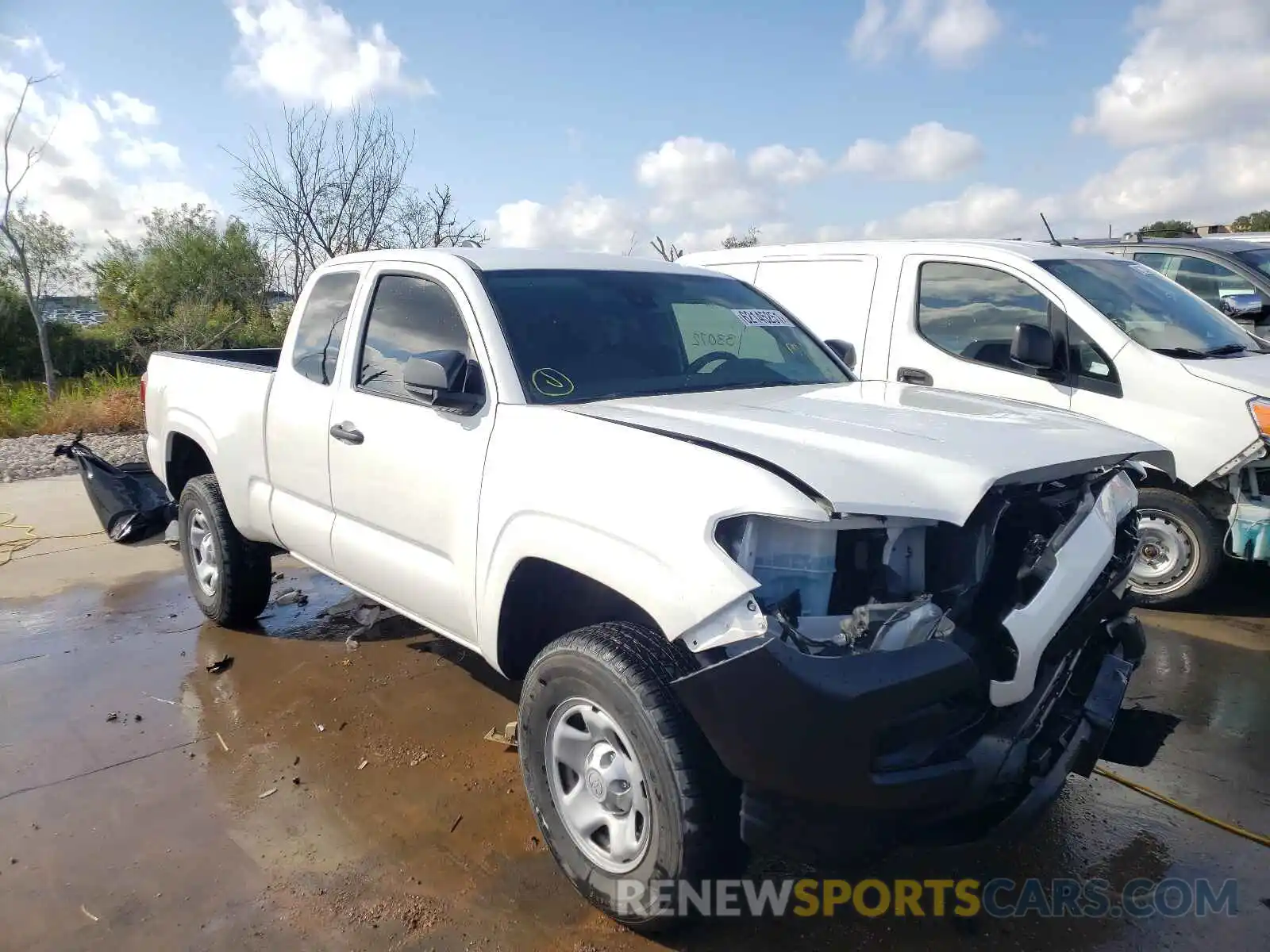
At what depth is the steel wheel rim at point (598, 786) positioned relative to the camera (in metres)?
2.50

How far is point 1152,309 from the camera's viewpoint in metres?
5.40

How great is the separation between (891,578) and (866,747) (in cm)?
47

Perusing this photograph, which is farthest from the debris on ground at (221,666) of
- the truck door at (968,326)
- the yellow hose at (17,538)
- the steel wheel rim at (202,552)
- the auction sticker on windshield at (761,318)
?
the truck door at (968,326)

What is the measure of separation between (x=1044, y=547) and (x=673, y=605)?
1.12 meters

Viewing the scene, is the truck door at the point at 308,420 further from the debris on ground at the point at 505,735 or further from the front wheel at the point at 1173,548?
the front wheel at the point at 1173,548

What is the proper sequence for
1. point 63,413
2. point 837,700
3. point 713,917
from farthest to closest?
1. point 63,413
2. point 713,917
3. point 837,700

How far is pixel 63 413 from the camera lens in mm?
12789

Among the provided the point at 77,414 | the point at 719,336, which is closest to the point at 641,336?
the point at 719,336

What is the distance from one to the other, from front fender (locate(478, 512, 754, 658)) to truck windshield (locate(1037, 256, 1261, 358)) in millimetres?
3894

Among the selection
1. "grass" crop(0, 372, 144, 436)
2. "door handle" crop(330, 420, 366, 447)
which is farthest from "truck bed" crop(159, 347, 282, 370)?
"grass" crop(0, 372, 144, 436)

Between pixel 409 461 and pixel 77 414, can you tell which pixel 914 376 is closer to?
pixel 409 461

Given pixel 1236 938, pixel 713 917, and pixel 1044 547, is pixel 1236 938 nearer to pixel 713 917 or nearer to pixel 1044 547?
pixel 1044 547

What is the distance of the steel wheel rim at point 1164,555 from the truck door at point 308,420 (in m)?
4.23

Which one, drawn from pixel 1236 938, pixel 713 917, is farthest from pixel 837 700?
pixel 1236 938
